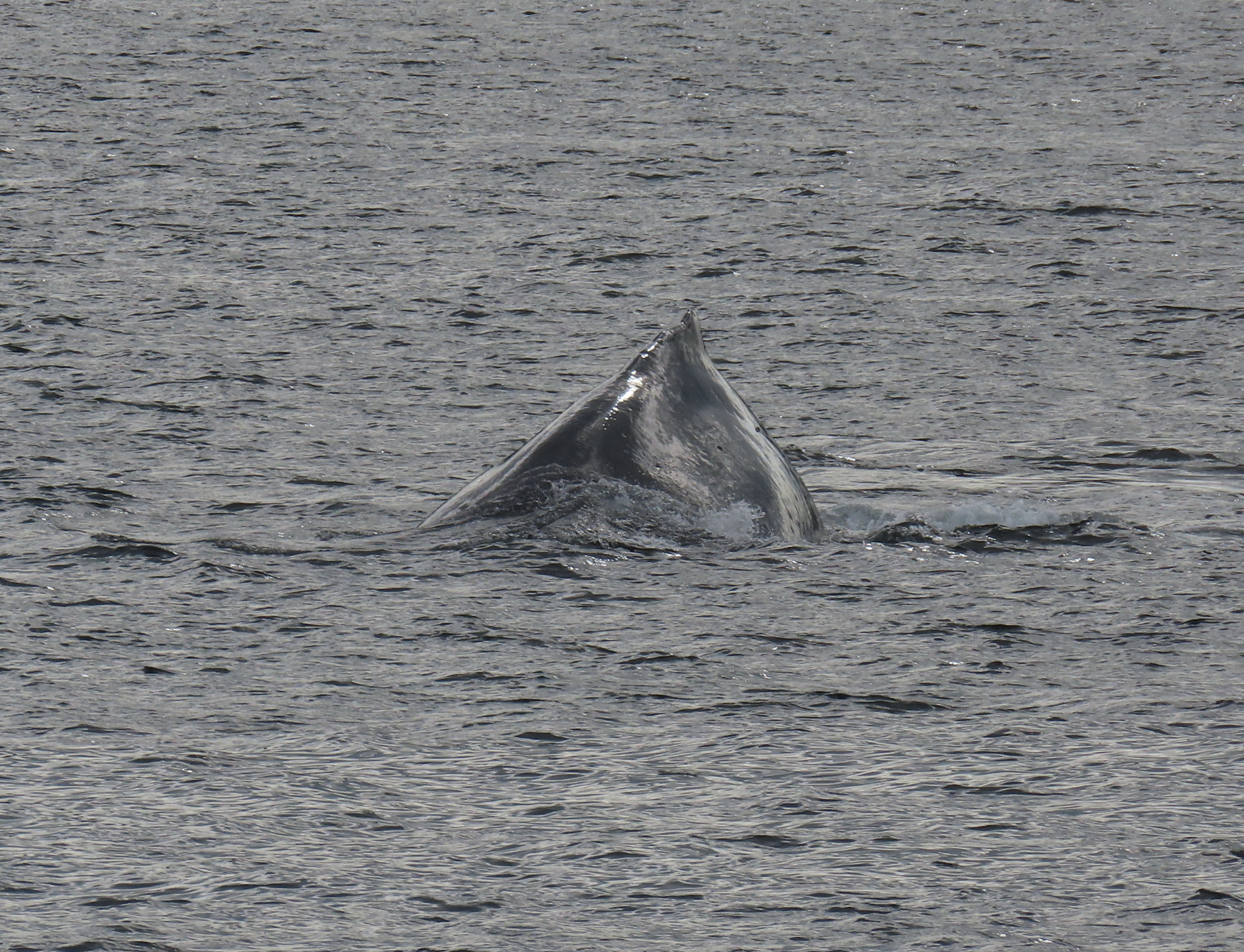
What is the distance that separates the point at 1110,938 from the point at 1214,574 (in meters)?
3.28

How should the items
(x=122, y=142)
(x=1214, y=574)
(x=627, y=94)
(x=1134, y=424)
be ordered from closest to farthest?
(x=1214, y=574) → (x=1134, y=424) → (x=122, y=142) → (x=627, y=94)

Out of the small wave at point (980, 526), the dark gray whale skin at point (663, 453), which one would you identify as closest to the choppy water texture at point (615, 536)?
the small wave at point (980, 526)

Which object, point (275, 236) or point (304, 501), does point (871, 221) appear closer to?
point (275, 236)

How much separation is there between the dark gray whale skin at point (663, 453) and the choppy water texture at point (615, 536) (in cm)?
14

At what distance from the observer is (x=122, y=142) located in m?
17.3

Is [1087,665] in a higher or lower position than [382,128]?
lower

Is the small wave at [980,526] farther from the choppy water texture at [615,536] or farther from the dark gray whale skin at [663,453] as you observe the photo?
the dark gray whale skin at [663,453]

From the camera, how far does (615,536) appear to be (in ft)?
24.9

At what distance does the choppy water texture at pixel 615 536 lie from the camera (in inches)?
190

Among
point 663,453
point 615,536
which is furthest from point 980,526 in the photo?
point 615,536

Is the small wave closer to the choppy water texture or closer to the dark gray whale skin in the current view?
the choppy water texture

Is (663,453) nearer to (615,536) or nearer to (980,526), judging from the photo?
(615,536)

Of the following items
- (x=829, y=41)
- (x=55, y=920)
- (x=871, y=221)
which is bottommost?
(x=55, y=920)

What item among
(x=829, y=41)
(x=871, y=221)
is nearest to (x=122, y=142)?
(x=871, y=221)
